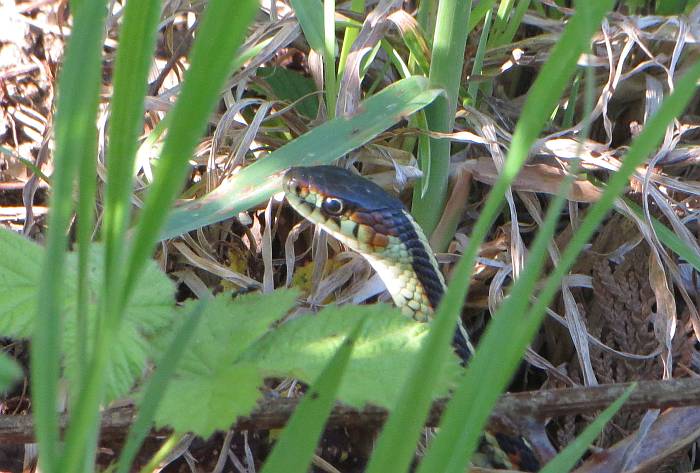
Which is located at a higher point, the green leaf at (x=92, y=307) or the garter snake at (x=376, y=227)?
the green leaf at (x=92, y=307)

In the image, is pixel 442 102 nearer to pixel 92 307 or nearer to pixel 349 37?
pixel 349 37

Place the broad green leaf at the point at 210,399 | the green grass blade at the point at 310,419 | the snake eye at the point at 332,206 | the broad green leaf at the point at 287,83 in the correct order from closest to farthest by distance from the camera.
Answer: the green grass blade at the point at 310,419, the broad green leaf at the point at 210,399, the snake eye at the point at 332,206, the broad green leaf at the point at 287,83

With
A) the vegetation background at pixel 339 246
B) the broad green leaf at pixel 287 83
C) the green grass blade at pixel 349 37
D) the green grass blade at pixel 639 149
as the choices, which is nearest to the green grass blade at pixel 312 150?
the vegetation background at pixel 339 246

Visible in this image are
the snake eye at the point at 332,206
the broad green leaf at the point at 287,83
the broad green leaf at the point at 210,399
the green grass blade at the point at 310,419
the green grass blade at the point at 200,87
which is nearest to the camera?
the green grass blade at the point at 200,87

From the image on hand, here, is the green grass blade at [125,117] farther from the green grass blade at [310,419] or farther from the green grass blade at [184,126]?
the green grass blade at [310,419]

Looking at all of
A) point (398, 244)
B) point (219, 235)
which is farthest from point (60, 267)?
point (219, 235)

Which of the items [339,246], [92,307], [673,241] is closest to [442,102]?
[339,246]

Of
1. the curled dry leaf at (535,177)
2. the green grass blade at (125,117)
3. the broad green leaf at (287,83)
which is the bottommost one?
the curled dry leaf at (535,177)

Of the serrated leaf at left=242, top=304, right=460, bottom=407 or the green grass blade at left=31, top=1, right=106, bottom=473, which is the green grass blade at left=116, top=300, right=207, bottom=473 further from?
the serrated leaf at left=242, top=304, right=460, bottom=407
